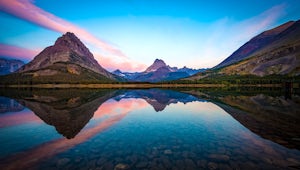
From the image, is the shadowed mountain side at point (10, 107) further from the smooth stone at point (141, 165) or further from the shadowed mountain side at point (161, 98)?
the smooth stone at point (141, 165)

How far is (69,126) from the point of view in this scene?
30.7 m

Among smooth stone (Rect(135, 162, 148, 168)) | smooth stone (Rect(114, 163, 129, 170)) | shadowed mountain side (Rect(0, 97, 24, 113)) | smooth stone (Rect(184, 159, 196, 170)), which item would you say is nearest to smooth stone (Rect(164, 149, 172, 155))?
smooth stone (Rect(184, 159, 196, 170))

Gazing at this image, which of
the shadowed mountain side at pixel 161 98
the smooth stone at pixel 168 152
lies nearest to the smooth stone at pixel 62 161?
the smooth stone at pixel 168 152

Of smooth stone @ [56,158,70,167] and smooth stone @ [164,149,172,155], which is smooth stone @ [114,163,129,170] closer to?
smooth stone @ [56,158,70,167]

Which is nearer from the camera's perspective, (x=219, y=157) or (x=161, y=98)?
(x=219, y=157)

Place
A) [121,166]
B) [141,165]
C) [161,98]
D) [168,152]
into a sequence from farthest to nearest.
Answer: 1. [161,98]
2. [168,152]
3. [141,165]
4. [121,166]

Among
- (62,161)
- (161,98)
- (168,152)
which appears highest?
(62,161)

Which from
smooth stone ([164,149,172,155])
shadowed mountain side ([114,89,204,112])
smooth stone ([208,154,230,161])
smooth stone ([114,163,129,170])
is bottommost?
shadowed mountain side ([114,89,204,112])

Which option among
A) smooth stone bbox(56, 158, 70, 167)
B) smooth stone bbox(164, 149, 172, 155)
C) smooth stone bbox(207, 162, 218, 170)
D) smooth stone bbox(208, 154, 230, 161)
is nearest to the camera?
smooth stone bbox(207, 162, 218, 170)

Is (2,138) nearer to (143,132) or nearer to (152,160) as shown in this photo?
(143,132)

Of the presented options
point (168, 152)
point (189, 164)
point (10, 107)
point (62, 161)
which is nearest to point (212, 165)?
point (189, 164)

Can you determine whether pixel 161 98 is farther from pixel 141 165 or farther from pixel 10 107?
pixel 141 165

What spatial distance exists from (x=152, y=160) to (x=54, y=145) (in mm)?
11949

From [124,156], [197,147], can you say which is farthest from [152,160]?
[197,147]
